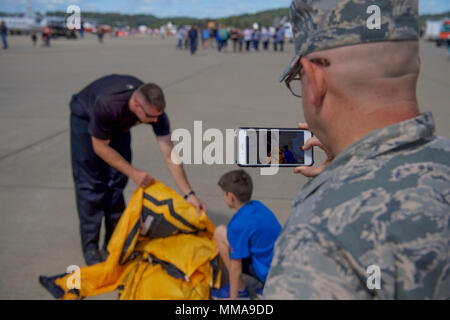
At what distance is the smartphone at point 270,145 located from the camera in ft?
4.98

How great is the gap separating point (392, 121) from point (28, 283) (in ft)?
9.70

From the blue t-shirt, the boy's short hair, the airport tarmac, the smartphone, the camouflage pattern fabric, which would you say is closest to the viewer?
the camouflage pattern fabric

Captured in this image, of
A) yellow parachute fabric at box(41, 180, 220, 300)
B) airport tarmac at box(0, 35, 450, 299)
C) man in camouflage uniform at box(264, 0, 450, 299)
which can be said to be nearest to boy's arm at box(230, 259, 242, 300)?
yellow parachute fabric at box(41, 180, 220, 300)

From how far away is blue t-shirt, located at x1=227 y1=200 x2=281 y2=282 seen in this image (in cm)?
262

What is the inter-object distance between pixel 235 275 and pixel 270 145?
4.58ft

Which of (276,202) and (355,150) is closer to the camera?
(355,150)

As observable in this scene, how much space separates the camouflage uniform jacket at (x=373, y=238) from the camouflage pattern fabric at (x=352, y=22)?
255mm

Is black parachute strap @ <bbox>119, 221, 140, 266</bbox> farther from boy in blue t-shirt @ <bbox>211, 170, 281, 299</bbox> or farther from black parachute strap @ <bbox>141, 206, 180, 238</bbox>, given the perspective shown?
boy in blue t-shirt @ <bbox>211, 170, 281, 299</bbox>

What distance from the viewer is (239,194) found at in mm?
2744

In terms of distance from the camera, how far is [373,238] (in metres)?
0.75

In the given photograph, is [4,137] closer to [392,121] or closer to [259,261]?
[259,261]

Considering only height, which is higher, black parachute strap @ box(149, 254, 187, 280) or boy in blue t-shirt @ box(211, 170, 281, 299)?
boy in blue t-shirt @ box(211, 170, 281, 299)

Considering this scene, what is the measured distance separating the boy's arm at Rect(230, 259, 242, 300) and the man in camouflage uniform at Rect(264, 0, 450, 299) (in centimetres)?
184

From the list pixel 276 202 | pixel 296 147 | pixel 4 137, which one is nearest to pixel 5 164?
pixel 4 137
